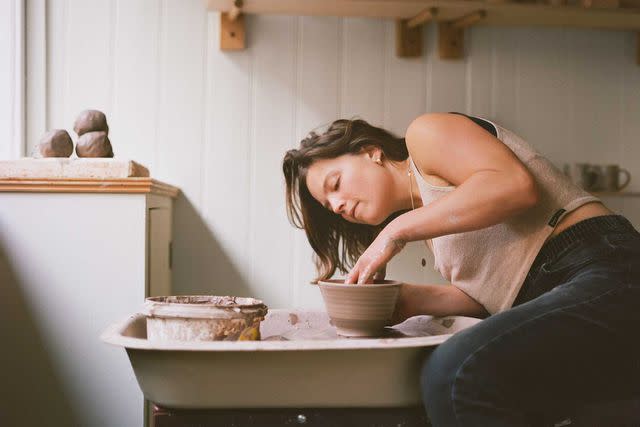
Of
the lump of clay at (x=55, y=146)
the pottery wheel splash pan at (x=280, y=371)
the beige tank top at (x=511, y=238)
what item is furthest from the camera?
the lump of clay at (x=55, y=146)

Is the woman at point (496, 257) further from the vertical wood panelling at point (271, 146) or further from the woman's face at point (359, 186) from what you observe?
the vertical wood panelling at point (271, 146)

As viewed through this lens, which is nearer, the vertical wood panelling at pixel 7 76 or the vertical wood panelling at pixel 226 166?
the vertical wood panelling at pixel 7 76

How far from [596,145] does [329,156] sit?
1.30 meters

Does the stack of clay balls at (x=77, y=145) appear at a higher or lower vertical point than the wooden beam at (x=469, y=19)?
lower

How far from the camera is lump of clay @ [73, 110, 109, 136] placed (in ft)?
5.60

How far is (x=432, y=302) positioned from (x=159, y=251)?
0.79 metres

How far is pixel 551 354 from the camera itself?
95 centimetres

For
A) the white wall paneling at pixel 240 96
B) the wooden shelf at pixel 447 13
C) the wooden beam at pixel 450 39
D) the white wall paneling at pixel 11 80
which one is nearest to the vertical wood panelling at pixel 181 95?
the white wall paneling at pixel 240 96

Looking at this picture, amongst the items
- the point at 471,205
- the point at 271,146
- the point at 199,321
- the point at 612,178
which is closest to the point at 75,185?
the point at 199,321

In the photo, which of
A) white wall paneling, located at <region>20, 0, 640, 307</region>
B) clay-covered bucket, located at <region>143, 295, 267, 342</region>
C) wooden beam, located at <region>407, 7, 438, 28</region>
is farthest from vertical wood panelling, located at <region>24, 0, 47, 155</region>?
clay-covered bucket, located at <region>143, 295, 267, 342</region>

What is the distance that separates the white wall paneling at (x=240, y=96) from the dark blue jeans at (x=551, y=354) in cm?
115

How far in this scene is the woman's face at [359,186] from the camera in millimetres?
1477

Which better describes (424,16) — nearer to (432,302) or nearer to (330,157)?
(330,157)

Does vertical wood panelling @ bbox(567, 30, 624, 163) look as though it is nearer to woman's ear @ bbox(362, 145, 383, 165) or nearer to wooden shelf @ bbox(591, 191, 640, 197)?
wooden shelf @ bbox(591, 191, 640, 197)
